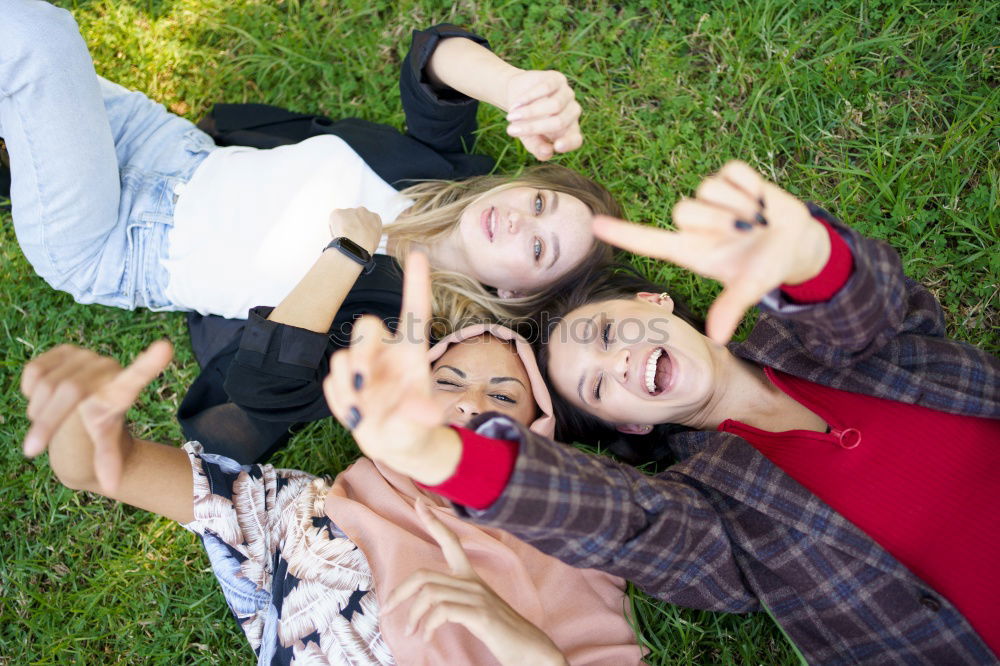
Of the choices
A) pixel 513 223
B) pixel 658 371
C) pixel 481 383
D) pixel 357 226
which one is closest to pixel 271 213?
pixel 357 226

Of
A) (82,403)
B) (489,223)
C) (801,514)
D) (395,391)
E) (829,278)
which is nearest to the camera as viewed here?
(395,391)

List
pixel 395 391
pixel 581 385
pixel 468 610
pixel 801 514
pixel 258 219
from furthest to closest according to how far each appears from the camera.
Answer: pixel 258 219, pixel 581 385, pixel 801 514, pixel 468 610, pixel 395 391

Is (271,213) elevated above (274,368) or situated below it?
above

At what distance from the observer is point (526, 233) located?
265 cm

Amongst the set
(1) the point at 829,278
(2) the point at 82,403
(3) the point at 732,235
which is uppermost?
(3) the point at 732,235

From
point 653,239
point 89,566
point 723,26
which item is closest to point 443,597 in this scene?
point 653,239

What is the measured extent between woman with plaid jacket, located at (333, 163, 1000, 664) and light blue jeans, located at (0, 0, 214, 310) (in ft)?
6.21

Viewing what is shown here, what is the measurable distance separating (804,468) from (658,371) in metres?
0.58

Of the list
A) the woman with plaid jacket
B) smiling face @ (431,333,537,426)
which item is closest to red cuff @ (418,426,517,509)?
the woman with plaid jacket

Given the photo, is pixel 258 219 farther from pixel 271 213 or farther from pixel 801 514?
pixel 801 514

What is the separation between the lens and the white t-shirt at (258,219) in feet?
9.52

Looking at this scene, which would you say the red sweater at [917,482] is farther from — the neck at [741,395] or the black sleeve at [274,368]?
the black sleeve at [274,368]

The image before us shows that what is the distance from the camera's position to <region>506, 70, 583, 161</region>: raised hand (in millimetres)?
2340

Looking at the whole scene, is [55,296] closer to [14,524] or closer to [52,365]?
[14,524]
